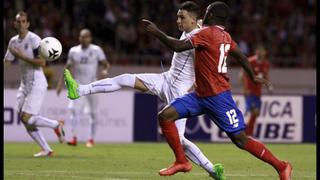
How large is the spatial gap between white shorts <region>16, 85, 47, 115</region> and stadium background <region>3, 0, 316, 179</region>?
5.84 meters

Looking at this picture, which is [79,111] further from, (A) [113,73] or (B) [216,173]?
(B) [216,173]

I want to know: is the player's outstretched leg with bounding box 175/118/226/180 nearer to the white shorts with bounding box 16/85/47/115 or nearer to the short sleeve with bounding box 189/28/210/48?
the short sleeve with bounding box 189/28/210/48

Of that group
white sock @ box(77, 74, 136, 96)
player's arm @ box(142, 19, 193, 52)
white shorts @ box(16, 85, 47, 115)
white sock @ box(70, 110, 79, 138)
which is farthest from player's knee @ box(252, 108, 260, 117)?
player's arm @ box(142, 19, 193, 52)

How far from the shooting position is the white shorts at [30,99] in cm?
1694

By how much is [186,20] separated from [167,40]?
62.4 inches

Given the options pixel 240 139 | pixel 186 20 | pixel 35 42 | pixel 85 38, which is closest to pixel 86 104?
pixel 85 38

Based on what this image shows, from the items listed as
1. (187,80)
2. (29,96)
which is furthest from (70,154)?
(187,80)

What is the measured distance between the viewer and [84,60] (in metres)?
20.7

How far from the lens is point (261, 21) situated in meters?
30.7

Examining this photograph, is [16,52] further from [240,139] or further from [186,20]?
[240,139]

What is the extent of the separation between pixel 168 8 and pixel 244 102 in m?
6.85

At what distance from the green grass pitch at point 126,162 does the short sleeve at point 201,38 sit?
2.23m

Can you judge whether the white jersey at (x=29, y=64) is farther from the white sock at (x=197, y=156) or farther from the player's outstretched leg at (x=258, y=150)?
the player's outstretched leg at (x=258, y=150)

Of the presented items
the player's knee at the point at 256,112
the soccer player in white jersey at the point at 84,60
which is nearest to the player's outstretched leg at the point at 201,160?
the soccer player in white jersey at the point at 84,60
